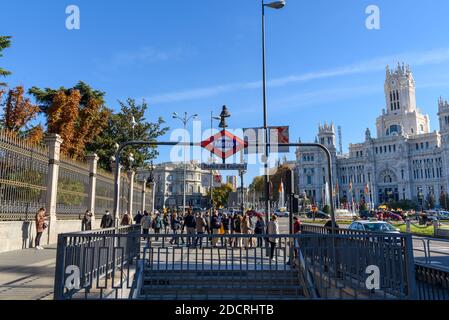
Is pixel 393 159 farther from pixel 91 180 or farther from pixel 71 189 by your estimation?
pixel 71 189

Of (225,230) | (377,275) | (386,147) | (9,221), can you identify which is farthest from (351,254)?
(386,147)

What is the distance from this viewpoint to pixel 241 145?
1188 cm

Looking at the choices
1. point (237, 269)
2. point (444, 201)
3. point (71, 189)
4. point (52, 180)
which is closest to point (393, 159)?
point (444, 201)

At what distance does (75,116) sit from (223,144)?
79.2 feet

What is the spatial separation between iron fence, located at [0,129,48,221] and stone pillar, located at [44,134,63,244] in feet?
0.68

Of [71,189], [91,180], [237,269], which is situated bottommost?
[237,269]

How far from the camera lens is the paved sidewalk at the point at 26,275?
7129mm

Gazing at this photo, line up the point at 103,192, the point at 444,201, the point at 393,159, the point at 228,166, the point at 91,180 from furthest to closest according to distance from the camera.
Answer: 1. the point at 393,159
2. the point at 444,201
3. the point at 103,192
4. the point at 91,180
5. the point at 228,166

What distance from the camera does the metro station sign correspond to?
11586 mm

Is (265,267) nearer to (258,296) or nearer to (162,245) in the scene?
(258,296)

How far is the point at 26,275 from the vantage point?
9000 millimetres

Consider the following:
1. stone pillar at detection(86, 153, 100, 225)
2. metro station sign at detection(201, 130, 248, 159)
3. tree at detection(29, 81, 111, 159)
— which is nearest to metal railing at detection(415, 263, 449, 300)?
metro station sign at detection(201, 130, 248, 159)

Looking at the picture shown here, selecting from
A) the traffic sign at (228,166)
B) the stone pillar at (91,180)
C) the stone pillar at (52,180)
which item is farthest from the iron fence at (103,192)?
the traffic sign at (228,166)

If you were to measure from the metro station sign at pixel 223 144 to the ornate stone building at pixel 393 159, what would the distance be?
313 ft
